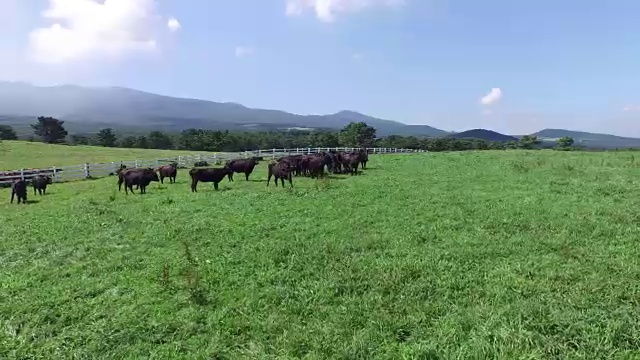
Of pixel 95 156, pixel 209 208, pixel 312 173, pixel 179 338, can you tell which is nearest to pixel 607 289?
pixel 179 338

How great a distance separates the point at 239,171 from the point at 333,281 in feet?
57.1

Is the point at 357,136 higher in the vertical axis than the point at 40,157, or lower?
higher

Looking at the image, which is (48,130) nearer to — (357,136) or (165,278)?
(357,136)

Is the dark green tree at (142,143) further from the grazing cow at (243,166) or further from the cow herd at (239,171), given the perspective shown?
the grazing cow at (243,166)

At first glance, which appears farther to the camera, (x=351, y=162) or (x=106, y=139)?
(x=106, y=139)

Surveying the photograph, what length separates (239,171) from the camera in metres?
24.8

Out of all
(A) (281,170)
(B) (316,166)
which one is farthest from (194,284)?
(B) (316,166)

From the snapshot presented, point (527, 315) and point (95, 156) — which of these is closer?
point (527, 315)

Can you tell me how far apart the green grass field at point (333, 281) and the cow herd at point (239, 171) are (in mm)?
6098

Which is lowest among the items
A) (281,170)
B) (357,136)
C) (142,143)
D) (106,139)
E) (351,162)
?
(142,143)

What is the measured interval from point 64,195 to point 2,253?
13446 millimetres

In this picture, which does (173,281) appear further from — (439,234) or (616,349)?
(616,349)

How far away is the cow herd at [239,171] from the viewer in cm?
2089

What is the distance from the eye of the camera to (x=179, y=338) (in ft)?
21.9
